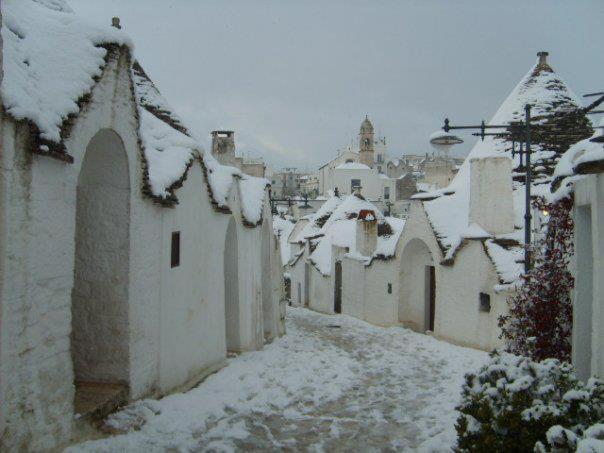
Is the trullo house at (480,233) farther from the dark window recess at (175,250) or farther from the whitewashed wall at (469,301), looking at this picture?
the dark window recess at (175,250)

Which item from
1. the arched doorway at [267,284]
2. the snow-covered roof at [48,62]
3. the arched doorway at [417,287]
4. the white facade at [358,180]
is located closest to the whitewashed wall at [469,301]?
the arched doorway at [417,287]

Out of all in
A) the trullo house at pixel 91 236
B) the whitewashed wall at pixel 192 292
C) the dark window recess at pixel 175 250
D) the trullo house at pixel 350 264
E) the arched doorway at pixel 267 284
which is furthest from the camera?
the trullo house at pixel 350 264

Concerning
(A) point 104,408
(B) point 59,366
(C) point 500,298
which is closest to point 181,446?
(A) point 104,408

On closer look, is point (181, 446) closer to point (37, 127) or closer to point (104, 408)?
point (104, 408)

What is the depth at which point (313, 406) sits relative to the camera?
27.3 ft

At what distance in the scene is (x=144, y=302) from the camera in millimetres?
7320

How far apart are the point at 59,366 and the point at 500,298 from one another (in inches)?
428

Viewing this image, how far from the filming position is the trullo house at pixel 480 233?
1427 centimetres

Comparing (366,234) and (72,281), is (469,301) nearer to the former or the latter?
(366,234)

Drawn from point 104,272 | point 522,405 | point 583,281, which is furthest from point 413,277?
point 522,405

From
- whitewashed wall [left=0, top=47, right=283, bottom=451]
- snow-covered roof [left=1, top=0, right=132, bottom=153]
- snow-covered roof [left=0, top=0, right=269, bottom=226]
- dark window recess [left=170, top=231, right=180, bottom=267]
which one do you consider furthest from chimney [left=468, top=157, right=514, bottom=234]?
snow-covered roof [left=1, top=0, right=132, bottom=153]

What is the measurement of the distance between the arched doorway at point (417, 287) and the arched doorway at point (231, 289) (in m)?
8.09

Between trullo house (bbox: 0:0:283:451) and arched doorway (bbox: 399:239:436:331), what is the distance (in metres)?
9.00

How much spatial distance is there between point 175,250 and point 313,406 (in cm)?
306
